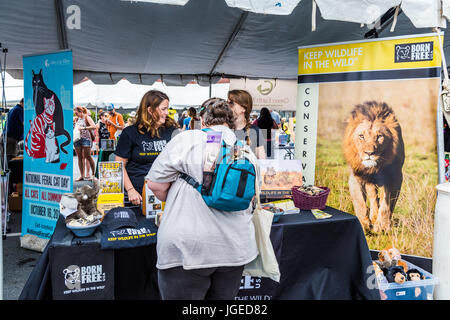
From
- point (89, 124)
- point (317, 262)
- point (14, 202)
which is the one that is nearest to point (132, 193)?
point (317, 262)

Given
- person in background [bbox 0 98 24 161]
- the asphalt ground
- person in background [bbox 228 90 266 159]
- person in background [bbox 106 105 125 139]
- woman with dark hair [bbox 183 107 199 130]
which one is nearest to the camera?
the asphalt ground

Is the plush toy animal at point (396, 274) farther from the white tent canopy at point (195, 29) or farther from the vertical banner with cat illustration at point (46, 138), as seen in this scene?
the vertical banner with cat illustration at point (46, 138)

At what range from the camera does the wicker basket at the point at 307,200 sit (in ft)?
7.64

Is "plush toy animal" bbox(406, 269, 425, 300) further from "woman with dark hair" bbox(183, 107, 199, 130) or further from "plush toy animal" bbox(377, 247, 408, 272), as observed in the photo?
"woman with dark hair" bbox(183, 107, 199, 130)

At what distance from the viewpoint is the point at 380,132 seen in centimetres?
269

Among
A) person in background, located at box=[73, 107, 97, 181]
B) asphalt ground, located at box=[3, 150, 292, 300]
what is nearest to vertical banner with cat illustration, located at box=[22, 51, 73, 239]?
asphalt ground, located at box=[3, 150, 292, 300]

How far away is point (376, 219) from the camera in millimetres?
2703

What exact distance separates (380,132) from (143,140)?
6.36 feet

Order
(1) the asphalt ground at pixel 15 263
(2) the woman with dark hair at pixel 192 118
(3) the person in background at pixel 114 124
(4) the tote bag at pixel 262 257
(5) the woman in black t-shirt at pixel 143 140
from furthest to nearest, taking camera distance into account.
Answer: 1. (3) the person in background at pixel 114 124
2. (2) the woman with dark hair at pixel 192 118
3. (1) the asphalt ground at pixel 15 263
4. (5) the woman in black t-shirt at pixel 143 140
5. (4) the tote bag at pixel 262 257

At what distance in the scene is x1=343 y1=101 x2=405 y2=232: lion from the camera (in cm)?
264

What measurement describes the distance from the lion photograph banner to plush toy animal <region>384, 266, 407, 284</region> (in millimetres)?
417

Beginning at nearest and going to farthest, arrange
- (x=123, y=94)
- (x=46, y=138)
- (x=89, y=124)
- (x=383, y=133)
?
(x=383, y=133) < (x=46, y=138) < (x=89, y=124) < (x=123, y=94)

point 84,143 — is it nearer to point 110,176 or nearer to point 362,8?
point 110,176

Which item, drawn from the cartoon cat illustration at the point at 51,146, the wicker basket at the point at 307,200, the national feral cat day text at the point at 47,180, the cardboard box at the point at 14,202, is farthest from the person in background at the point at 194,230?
the cardboard box at the point at 14,202
